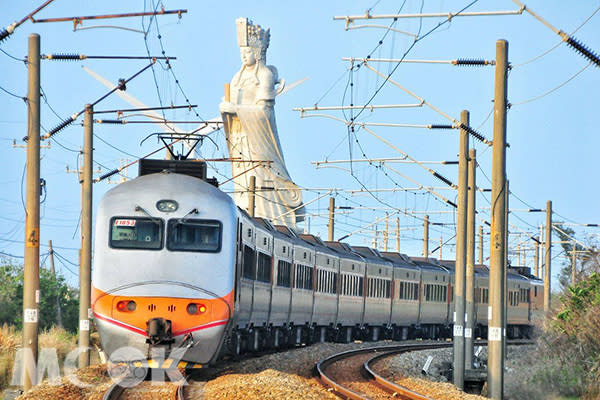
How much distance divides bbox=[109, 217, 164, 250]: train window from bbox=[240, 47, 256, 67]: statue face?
60536 millimetres

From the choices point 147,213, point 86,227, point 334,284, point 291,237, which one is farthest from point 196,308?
point 334,284

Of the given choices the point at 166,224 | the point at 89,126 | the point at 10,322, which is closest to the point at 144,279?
the point at 166,224

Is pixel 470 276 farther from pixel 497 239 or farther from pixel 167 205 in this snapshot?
pixel 167 205

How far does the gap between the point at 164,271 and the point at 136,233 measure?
2.73ft

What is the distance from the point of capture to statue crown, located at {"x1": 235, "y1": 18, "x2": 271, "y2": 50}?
78188 mm

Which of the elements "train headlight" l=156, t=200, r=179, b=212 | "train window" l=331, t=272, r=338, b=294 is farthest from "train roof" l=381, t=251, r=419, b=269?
"train headlight" l=156, t=200, r=179, b=212

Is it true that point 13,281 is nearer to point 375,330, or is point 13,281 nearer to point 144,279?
point 375,330

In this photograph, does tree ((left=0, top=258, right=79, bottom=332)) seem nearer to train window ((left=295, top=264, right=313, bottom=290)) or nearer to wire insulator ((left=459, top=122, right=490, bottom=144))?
train window ((left=295, top=264, right=313, bottom=290))

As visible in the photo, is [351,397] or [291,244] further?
[291,244]

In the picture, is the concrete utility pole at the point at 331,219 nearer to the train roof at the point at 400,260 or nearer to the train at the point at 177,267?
the train roof at the point at 400,260

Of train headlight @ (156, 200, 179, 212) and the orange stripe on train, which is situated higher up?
train headlight @ (156, 200, 179, 212)

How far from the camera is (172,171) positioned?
21.0 meters

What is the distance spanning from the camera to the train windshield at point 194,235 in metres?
18.6

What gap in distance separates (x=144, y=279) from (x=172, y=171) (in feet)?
10.9
